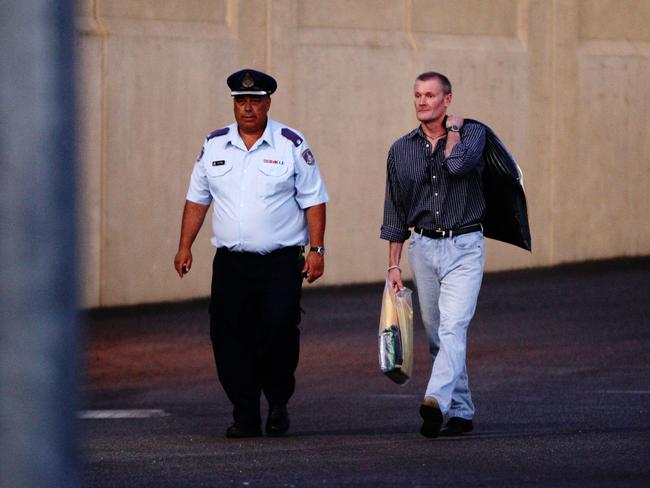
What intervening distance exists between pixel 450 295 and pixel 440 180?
1.97 feet

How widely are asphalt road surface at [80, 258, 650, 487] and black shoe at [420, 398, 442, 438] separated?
0.28 ft

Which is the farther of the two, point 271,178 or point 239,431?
point 239,431

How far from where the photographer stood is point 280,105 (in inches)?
710

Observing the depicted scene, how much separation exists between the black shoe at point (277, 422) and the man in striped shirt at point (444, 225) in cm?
80

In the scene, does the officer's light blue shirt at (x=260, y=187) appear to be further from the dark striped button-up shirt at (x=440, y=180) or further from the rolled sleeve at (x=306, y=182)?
the dark striped button-up shirt at (x=440, y=180)

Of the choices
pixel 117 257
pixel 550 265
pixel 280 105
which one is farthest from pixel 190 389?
pixel 550 265

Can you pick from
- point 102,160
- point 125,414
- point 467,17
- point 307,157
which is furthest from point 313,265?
point 467,17

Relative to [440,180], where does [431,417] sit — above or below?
below

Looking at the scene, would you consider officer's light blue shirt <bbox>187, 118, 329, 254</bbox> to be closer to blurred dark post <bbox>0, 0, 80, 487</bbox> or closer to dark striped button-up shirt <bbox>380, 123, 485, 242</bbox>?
dark striped button-up shirt <bbox>380, 123, 485, 242</bbox>

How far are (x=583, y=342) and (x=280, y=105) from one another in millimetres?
5378

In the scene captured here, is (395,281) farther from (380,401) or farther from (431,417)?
(380,401)

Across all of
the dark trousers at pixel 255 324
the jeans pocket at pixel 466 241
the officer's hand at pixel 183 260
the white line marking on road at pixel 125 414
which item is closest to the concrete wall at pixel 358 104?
the white line marking on road at pixel 125 414

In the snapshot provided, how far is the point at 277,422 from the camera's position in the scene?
891 centimetres

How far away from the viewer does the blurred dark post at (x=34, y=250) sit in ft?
6.36
